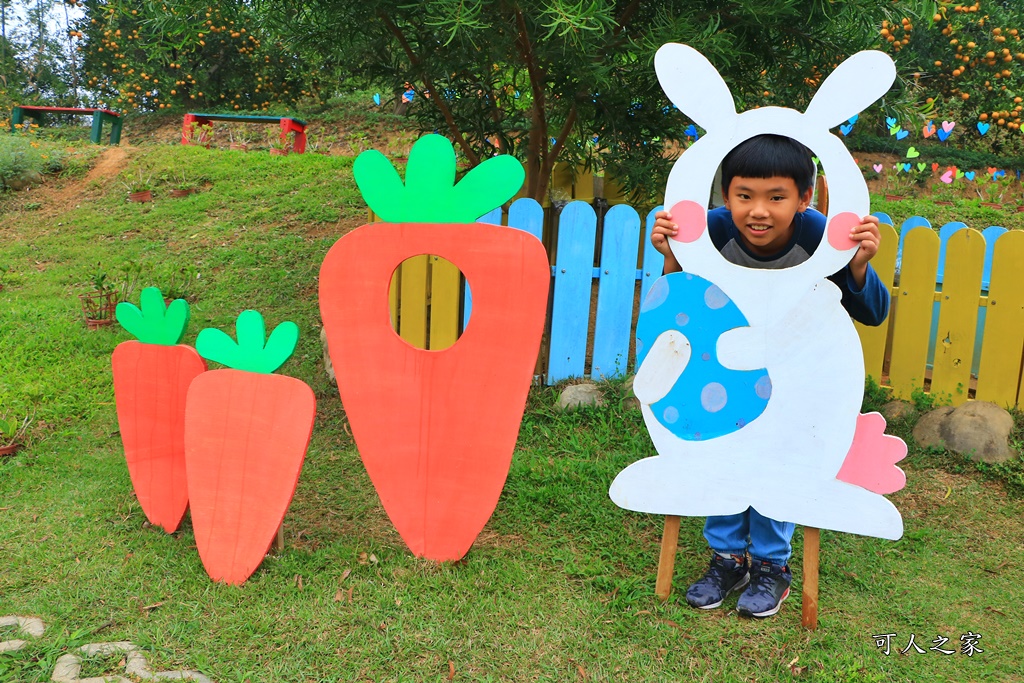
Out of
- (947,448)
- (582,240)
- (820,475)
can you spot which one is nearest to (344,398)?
(820,475)

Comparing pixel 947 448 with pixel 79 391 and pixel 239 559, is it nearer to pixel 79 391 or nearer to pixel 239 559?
pixel 239 559

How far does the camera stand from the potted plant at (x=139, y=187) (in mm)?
8078

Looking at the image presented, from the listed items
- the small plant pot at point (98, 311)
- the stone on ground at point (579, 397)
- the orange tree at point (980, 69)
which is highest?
the orange tree at point (980, 69)

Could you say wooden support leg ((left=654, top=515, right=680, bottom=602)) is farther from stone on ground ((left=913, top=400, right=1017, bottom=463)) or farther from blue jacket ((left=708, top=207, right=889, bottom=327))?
stone on ground ((left=913, top=400, right=1017, bottom=463))

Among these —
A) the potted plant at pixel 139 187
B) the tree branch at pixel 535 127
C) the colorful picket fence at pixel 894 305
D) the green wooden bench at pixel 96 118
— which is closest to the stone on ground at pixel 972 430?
the colorful picket fence at pixel 894 305

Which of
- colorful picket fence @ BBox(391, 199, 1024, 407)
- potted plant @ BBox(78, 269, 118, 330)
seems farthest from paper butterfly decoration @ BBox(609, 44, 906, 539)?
potted plant @ BBox(78, 269, 118, 330)

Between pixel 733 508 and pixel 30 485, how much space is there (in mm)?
3050

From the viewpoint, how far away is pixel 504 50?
371cm

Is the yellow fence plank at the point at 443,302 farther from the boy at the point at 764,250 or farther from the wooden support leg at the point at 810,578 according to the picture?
the wooden support leg at the point at 810,578


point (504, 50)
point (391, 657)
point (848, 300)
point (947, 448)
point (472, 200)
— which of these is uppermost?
point (504, 50)

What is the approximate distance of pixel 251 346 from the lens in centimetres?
293

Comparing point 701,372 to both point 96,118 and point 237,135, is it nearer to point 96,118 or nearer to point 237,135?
point 96,118

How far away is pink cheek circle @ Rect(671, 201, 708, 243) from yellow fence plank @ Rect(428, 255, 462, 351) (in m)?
2.22

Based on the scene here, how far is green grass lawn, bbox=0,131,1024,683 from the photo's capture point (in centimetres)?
246
